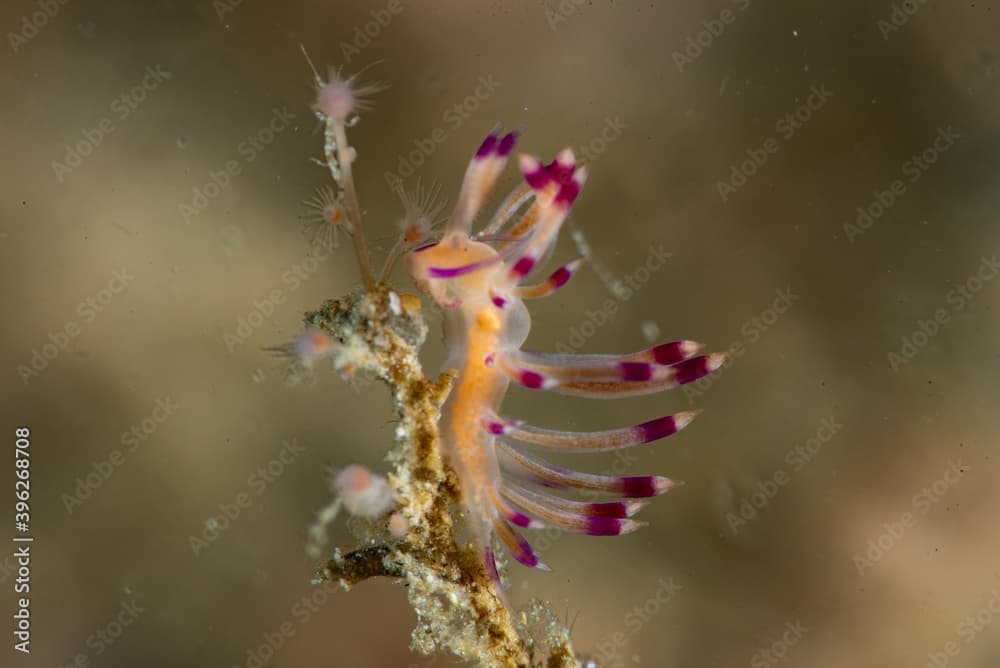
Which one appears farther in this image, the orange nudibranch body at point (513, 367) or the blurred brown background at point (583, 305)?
the blurred brown background at point (583, 305)

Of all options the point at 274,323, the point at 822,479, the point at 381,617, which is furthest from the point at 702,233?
the point at 381,617

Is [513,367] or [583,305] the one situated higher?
[583,305]

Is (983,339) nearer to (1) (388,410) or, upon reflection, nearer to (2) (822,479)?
(2) (822,479)

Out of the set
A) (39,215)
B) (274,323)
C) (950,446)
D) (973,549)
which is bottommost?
(39,215)

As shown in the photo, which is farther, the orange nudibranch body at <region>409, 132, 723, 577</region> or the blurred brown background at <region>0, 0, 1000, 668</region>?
the blurred brown background at <region>0, 0, 1000, 668</region>
